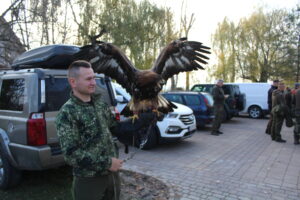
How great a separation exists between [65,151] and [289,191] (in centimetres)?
424

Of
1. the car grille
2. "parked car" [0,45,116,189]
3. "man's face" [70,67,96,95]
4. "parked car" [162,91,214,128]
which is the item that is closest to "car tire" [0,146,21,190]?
"parked car" [0,45,116,189]

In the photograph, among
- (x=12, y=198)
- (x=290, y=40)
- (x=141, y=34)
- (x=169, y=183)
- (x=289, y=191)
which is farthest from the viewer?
(x=290, y=40)

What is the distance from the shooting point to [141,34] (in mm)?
18453

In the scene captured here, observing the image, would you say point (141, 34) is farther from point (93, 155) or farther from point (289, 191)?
point (93, 155)

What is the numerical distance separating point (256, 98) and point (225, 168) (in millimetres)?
10836

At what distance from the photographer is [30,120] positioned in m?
3.49

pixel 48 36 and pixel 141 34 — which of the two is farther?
pixel 141 34

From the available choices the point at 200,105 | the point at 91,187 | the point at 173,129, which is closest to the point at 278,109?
the point at 200,105

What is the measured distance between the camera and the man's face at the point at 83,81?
6.09ft

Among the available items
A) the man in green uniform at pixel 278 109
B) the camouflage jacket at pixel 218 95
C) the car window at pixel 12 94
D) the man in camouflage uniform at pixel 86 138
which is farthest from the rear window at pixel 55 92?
the man in green uniform at pixel 278 109

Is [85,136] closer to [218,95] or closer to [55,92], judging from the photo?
[55,92]

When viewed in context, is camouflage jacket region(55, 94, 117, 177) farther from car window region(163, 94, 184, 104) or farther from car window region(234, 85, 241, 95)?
car window region(234, 85, 241, 95)

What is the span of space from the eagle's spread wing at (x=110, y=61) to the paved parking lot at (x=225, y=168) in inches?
87.3

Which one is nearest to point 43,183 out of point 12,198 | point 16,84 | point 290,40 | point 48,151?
point 12,198
